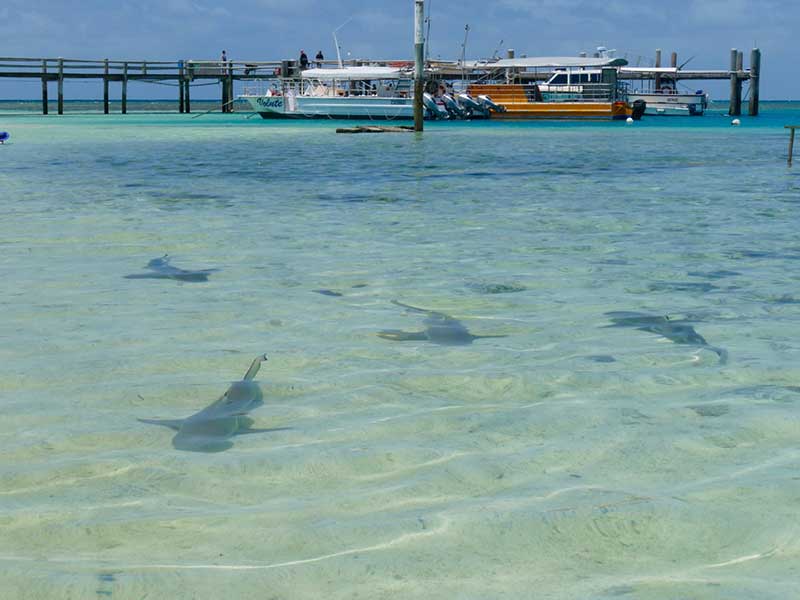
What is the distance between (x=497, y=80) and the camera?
5809cm

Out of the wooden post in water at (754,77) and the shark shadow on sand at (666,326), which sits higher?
the wooden post in water at (754,77)

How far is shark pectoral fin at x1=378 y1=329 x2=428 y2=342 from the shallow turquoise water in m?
0.11

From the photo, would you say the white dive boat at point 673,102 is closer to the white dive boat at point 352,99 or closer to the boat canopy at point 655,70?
the boat canopy at point 655,70

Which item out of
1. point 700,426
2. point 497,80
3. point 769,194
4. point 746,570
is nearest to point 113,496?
point 746,570

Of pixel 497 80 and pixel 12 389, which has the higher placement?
pixel 497 80

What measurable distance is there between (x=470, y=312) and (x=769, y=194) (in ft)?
28.5

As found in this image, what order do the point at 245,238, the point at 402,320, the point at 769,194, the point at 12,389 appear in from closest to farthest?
the point at 12,389 < the point at 402,320 < the point at 245,238 < the point at 769,194

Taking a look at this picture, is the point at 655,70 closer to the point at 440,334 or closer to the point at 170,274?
the point at 170,274

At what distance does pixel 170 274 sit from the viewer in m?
6.97

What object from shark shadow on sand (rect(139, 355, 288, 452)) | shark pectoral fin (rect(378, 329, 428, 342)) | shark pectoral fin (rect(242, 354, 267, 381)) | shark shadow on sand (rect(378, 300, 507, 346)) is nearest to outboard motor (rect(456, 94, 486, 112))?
shark shadow on sand (rect(378, 300, 507, 346))

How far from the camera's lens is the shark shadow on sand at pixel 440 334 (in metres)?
5.09

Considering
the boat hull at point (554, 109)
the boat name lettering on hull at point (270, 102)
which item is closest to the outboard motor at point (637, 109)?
the boat hull at point (554, 109)

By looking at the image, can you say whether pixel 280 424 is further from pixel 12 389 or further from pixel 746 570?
pixel 746 570

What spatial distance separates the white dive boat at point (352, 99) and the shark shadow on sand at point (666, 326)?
44.4 meters
